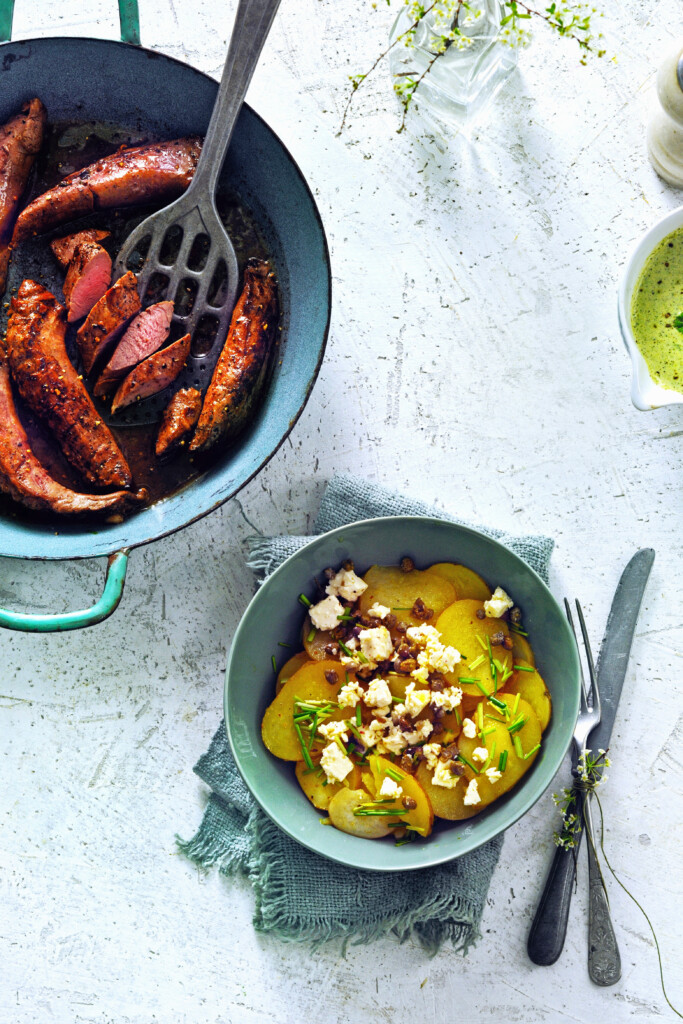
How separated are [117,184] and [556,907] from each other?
1685 mm

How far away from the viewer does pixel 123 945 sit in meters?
1.64

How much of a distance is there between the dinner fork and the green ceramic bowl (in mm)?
200

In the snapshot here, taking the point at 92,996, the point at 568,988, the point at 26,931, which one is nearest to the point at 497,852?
the point at 568,988

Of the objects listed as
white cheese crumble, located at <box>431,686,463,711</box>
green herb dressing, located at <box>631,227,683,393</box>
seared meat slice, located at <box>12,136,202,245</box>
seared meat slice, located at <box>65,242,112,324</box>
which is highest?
green herb dressing, located at <box>631,227,683,393</box>

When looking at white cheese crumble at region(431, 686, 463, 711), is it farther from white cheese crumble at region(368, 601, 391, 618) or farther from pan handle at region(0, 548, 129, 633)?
pan handle at region(0, 548, 129, 633)

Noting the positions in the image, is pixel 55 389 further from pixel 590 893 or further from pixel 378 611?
pixel 590 893

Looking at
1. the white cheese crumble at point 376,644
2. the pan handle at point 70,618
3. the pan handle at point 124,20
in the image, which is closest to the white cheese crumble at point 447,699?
the white cheese crumble at point 376,644

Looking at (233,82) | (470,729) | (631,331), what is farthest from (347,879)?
(233,82)

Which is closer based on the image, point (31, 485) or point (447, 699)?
point (447, 699)

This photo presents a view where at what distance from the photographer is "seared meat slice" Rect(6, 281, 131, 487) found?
1.55m

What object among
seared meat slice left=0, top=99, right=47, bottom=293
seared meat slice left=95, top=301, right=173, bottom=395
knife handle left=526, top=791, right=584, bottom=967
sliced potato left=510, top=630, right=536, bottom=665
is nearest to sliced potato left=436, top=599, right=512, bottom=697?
sliced potato left=510, top=630, right=536, bottom=665

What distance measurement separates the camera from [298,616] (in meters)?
1.50

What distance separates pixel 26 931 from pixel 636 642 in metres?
1.42

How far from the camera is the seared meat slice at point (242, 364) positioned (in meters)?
1.54
